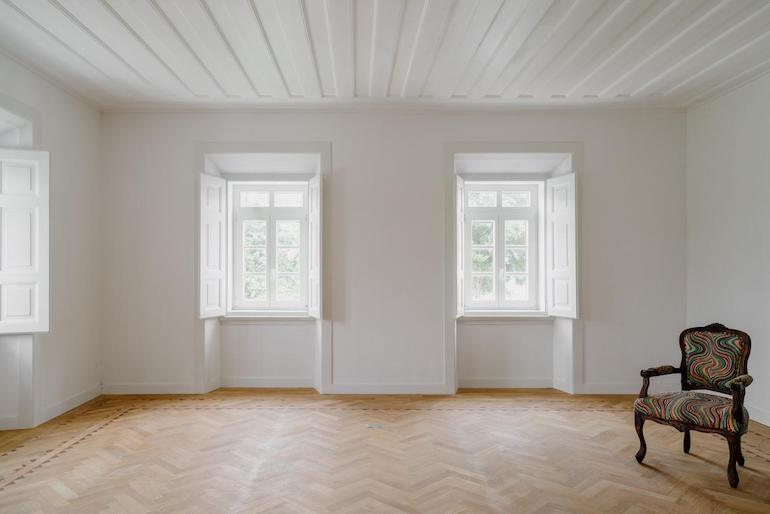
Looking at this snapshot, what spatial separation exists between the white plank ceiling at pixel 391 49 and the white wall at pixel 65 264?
27cm

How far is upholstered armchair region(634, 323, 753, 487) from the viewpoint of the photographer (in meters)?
3.18

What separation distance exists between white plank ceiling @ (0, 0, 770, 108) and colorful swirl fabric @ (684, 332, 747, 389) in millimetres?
2390

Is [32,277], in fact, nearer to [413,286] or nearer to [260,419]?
[260,419]

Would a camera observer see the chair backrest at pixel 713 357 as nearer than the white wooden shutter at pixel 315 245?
Yes

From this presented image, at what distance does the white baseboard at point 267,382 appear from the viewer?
5699mm

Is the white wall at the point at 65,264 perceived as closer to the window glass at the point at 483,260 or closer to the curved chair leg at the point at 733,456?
the window glass at the point at 483,260

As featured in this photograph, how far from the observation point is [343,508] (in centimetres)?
288

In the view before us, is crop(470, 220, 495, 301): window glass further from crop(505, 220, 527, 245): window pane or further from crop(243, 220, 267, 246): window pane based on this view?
crop(243, 220, 267, 246): window pane

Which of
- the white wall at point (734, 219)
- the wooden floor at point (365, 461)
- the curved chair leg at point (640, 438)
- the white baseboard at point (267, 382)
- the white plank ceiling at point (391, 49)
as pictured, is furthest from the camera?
the white baseboard at point (267, 382)

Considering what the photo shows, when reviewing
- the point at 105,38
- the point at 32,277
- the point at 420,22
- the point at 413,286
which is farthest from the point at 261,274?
the point at 420,22

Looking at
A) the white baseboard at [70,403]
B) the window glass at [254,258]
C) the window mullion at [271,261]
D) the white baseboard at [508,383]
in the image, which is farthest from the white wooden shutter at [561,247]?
the white baseboard at [70,403]

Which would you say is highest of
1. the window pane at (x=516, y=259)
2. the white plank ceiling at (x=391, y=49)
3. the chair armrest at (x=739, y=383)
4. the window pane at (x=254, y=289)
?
the white plank ceiling at (x=391, y=49)

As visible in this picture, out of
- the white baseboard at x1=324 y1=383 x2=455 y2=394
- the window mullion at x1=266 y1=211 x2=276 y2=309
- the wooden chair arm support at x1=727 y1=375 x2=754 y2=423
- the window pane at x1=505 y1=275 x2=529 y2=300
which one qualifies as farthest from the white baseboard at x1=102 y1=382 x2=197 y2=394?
the wooden chair arm support at x1=727 y1=375 x2=754 y2=423

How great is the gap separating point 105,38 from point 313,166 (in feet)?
8.36
